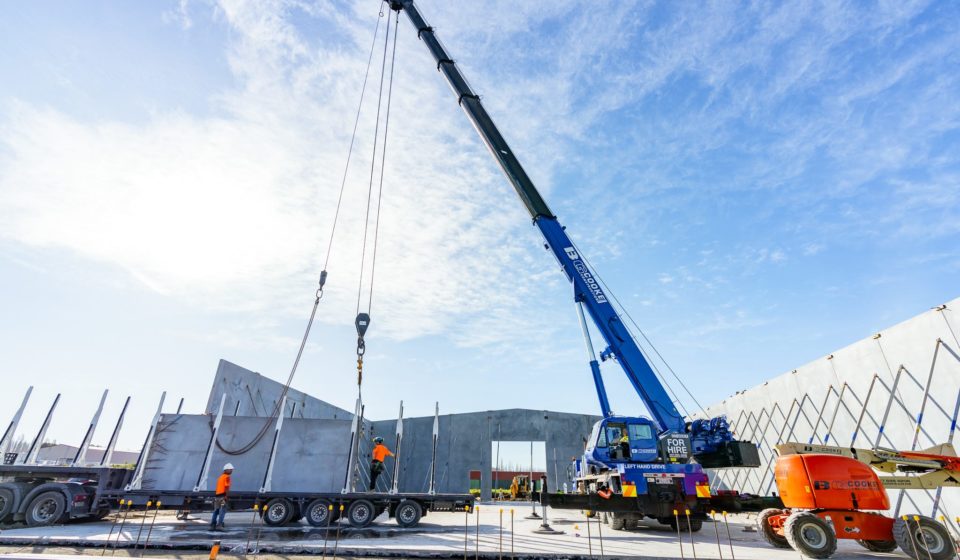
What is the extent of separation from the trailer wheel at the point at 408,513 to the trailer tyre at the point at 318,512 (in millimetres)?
1883

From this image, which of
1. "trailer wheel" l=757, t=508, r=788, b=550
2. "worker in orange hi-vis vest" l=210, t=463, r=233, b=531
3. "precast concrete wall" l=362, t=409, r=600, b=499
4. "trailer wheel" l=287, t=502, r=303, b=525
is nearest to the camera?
"trailer wheel" l=757, t=508, r=788, b=550

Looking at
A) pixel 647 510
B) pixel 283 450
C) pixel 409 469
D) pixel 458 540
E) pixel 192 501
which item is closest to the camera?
pixel 458 540

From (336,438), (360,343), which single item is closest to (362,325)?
(360,343)

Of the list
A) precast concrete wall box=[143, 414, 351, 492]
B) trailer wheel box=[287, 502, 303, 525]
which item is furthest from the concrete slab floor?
precast concrete wall box=[143, 414, 351, 492]

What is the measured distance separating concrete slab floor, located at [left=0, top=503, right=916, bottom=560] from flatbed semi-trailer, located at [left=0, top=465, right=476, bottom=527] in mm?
412

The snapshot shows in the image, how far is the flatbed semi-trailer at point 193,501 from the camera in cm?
1236

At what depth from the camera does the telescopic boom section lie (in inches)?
517

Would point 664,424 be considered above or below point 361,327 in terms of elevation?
below

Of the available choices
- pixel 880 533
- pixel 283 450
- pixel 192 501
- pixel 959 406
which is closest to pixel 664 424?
pixel 880 533

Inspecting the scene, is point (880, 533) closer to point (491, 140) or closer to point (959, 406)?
point (959, 406)

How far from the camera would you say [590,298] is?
13.9 metres

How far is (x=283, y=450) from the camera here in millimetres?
14539

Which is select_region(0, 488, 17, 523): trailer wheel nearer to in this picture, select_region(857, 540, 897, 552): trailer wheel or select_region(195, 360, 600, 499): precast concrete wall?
select_region(195, 360, 600, 499): precast concrete wall

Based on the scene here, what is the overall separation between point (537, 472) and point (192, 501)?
107ft
